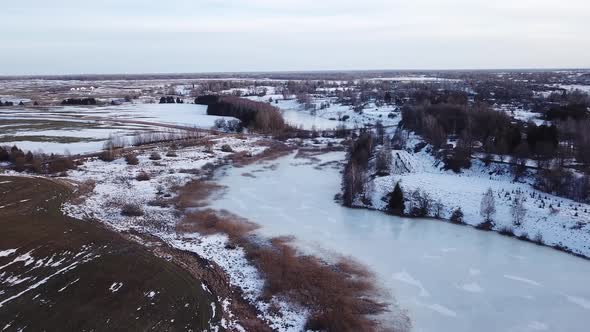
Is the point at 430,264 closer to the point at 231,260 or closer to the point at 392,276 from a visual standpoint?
the point at 392,276

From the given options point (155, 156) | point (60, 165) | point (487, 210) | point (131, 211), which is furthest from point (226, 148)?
point (487, 210)

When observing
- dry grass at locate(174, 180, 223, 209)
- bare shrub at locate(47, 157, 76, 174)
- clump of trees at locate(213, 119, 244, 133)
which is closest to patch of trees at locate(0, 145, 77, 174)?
bare shrub at locate(47, 157, 76, 174)

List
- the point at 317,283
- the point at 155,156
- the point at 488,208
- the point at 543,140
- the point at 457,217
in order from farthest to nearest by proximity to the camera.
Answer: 1. the point at 155,156
2. the point at 543,140
3. the point at 457,217
4. the point at 488,208
5. the point at 317,283

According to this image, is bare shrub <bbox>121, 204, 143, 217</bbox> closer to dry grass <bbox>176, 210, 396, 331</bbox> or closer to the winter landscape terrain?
the winter landscape terrain

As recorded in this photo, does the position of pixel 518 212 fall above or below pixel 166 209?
above

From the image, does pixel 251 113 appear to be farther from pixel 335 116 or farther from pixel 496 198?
pixel 496 198

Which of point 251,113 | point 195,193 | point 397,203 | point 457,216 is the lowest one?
point 195,193
